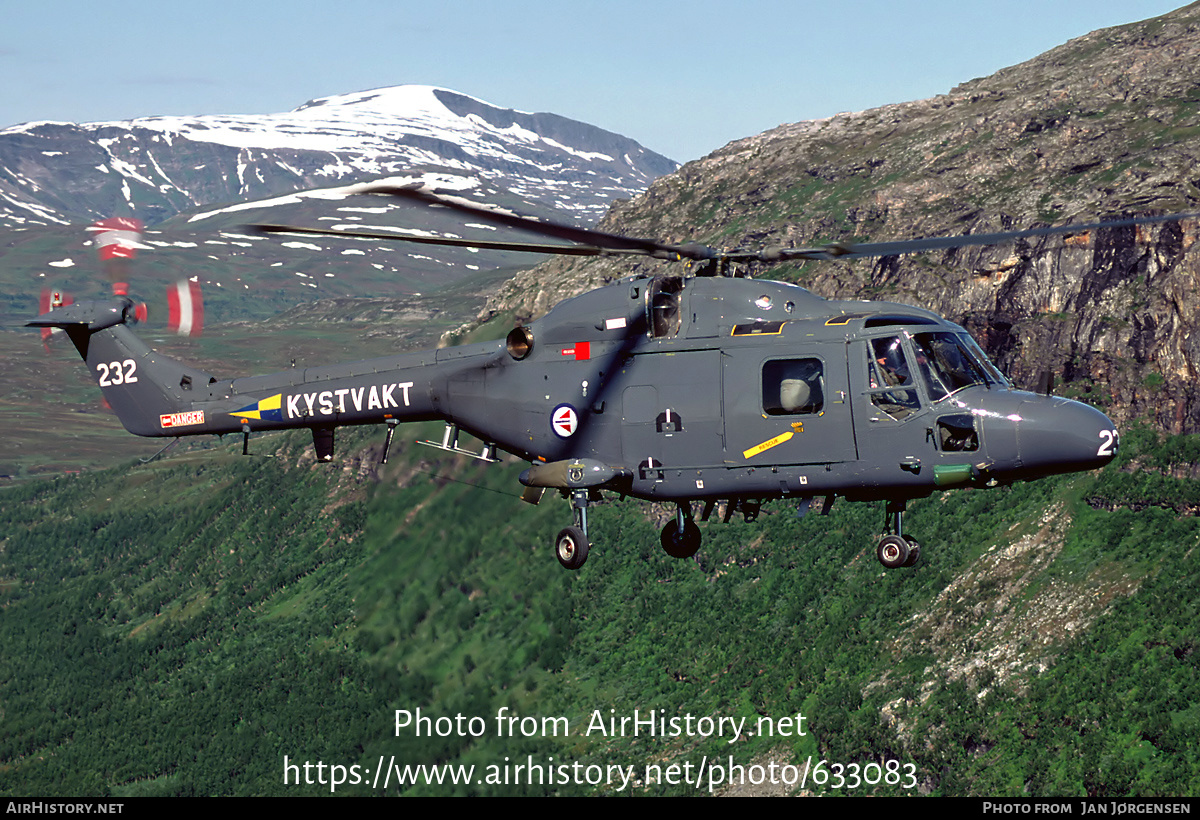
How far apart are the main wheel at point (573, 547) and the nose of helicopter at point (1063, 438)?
39.3ft

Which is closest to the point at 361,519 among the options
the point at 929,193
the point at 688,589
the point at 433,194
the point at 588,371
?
the point at 688,589

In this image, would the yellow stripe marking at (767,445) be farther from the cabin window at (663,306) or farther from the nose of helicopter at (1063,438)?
the nose of helicopter at (1063,438)

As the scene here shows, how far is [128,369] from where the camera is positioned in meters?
44.9

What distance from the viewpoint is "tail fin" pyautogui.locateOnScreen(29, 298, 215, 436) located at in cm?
4350

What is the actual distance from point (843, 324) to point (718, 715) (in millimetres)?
71544

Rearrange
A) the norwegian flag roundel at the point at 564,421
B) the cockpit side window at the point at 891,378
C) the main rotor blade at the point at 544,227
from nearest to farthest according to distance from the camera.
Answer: the main rotor blade at the point at 544,227 → the cockpit side window at the point at 891,378 → the norwegian flag roundel at the point at 564,421

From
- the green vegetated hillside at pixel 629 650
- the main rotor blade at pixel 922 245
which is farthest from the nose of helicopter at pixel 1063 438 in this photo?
the green vegetated hillside at pixel 629 650

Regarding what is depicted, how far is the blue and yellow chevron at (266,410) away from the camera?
41.2 metres

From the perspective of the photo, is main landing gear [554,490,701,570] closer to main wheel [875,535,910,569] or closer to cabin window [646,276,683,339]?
cabin window [646,276,683,339]

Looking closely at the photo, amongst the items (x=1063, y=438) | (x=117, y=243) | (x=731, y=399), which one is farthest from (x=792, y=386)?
(x=117, y=243)

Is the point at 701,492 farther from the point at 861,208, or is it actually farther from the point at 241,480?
the point at 241,480

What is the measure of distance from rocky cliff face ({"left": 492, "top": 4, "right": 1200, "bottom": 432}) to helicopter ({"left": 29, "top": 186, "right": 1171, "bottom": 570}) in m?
61.4

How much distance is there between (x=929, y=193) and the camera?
116m

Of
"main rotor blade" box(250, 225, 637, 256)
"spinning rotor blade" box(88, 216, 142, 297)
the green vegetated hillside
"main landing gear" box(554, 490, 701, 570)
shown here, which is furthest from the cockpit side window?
the green vegetated hillside
